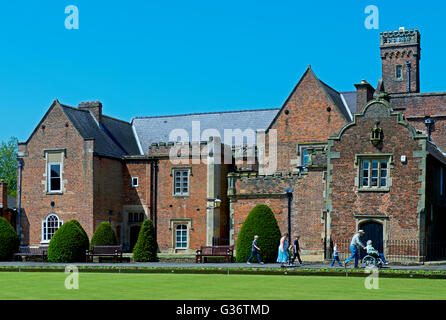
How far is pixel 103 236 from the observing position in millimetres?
41719

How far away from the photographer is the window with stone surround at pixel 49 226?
154 ft

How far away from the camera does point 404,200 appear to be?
111 feet

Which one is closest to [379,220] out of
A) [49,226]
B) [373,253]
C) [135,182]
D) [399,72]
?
[373,253]

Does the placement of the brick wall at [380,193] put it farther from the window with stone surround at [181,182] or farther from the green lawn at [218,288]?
the window with stone surround at [181,182]

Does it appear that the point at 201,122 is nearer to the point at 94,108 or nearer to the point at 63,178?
the point at 94,108

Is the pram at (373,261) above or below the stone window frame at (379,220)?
below

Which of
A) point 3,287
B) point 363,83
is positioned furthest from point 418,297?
point 363,83

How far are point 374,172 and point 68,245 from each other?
55.5ft

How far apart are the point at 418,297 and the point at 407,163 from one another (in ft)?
58.2

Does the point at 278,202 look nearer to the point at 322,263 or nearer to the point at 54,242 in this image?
the point at 322,263

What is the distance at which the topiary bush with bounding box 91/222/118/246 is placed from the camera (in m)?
41.6

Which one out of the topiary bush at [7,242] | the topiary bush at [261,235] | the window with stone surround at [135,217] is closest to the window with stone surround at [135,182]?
the window with stone surround at [135,217]

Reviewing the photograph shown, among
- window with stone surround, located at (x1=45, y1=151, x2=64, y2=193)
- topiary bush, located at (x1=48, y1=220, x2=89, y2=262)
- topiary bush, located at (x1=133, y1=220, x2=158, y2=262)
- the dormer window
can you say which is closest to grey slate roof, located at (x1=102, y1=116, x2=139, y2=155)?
window with stone surround, located at (x1=45, y1=151, x2=64, y2=193)

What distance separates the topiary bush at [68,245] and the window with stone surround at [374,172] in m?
15.6
